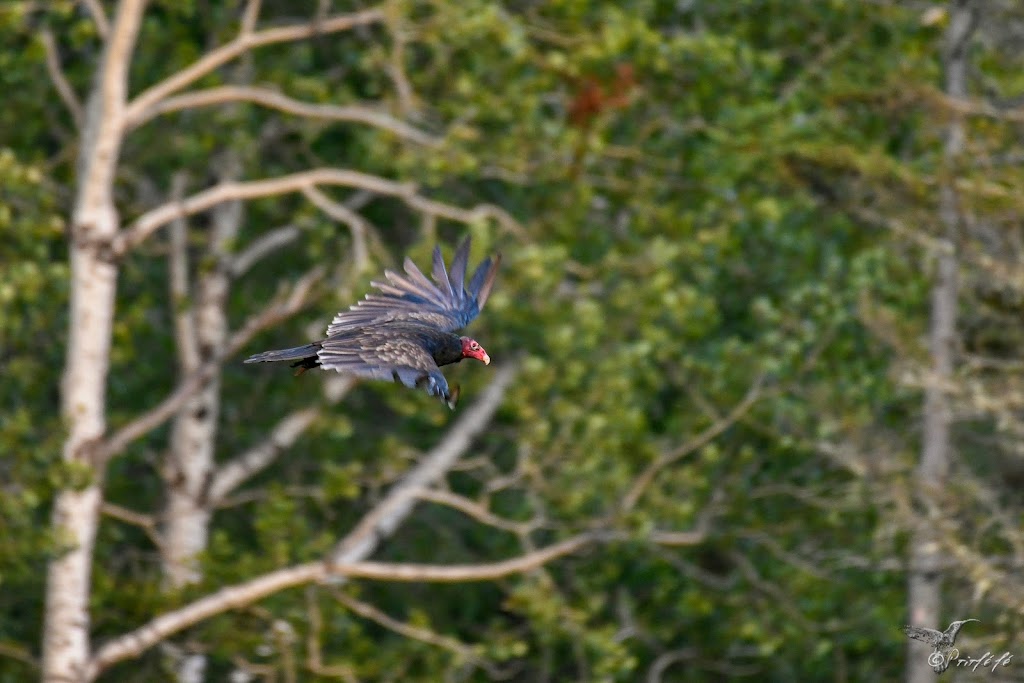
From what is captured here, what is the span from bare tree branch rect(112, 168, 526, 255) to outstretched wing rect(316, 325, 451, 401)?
4399mm

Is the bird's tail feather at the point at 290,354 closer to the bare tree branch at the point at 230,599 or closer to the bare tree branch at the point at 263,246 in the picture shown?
the bare tree branch at the point at 230,599

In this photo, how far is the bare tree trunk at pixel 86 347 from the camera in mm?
12250

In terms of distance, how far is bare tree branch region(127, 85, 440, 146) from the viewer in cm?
1252

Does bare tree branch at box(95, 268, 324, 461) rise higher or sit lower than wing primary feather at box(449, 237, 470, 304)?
higher

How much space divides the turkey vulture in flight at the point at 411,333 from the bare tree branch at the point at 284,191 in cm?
344

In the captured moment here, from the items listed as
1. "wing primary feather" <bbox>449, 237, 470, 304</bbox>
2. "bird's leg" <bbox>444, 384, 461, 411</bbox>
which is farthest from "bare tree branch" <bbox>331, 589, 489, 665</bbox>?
"bird's leg" <bbox>444, 384, 461, 411</bbox>

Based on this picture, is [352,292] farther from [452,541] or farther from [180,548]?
[452,541]

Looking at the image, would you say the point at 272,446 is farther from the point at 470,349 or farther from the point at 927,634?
the point at 470,349

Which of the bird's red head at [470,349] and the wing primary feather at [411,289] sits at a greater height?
the wing primary feather at [411,289]

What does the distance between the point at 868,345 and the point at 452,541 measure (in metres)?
3.15

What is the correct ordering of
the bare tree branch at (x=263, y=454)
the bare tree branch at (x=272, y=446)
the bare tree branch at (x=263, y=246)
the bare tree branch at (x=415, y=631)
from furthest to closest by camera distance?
the bare tree branch at (x=263, y=246) < the bare tree branch at (x=263, y=454) < the bare tree branch at (x=272, y=446) < the bare tree branch at (x=415, y=631)

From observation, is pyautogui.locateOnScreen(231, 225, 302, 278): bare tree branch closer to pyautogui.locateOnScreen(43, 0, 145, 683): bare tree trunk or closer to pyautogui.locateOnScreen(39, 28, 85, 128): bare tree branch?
pyautogui.locateOnScreen(39, 28, 85, 128): bare tree branch

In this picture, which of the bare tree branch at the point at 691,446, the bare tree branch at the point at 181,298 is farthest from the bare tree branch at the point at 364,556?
the bare tree branch at the point at 181,298

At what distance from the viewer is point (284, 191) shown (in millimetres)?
12898
